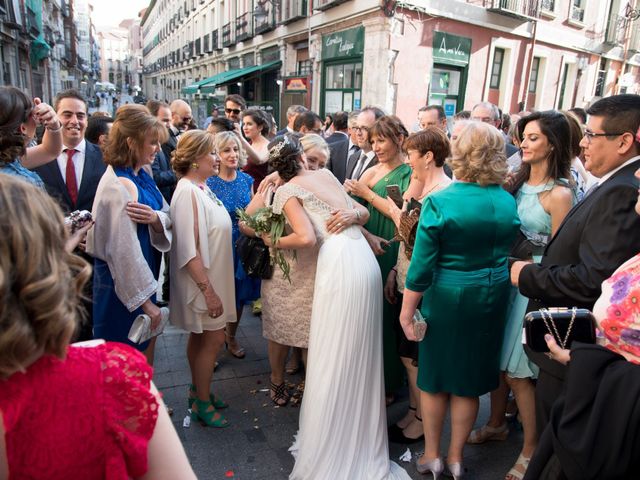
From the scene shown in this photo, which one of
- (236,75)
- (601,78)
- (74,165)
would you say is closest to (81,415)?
(74,165)

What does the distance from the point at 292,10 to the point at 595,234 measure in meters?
16.5

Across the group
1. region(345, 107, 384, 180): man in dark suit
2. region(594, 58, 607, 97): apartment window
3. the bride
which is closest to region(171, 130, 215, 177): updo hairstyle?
the bride

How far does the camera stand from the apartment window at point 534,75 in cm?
1546

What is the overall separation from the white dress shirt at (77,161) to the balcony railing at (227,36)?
71.2ft

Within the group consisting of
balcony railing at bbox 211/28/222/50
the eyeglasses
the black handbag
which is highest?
balcony railing at bbox 211/28/222/50

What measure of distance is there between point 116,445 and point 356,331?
1.70 metres

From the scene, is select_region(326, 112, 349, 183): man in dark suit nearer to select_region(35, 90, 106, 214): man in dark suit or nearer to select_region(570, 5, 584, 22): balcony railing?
select_region(35, 90, 106, 214): man in dark suit

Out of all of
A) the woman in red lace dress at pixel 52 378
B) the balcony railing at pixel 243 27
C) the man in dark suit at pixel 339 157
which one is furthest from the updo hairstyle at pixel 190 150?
the balcony railing at pixel 243 27

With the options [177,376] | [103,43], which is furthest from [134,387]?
[103,43]

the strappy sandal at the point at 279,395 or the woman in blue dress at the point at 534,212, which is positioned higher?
the woman in blue dress at the point at 534,212

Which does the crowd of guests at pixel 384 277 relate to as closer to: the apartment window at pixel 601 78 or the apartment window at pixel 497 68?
the apartment window at pixel 497 68

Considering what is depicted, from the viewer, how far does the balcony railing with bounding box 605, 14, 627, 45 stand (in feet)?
55.7

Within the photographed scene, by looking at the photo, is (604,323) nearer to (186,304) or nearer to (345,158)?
(186,304)

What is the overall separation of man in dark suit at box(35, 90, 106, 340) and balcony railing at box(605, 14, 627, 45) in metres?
20.2
